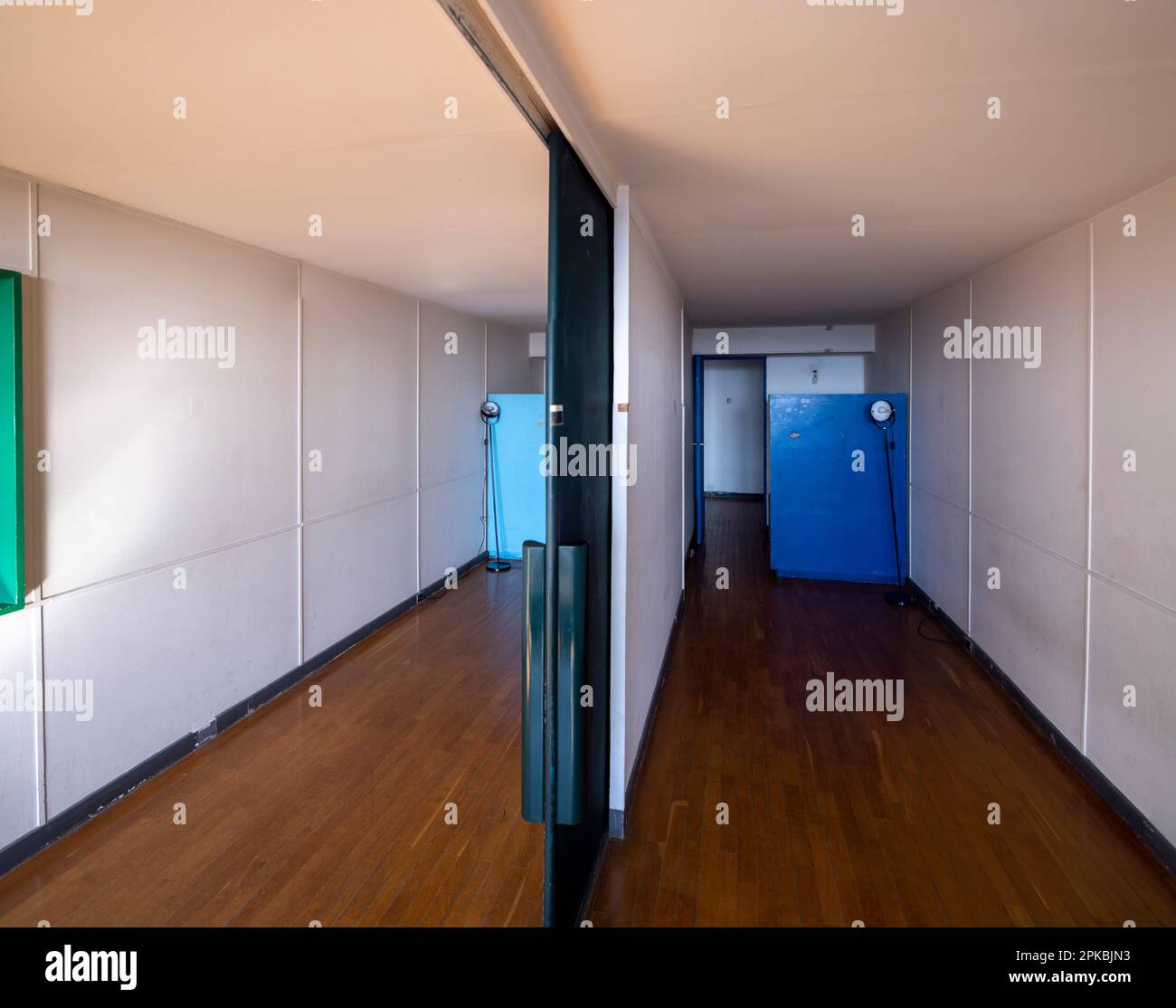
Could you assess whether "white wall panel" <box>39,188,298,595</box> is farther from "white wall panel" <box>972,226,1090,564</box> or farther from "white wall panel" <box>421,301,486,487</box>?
"white wall panel" <box>972,226,1090,564</box>

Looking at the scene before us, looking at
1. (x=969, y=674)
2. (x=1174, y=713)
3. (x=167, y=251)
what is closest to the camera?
(x=1174, y=713)

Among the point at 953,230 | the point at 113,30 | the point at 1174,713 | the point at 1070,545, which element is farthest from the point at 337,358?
the point at 1174,713

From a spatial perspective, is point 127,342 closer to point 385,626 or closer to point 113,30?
point 113,30

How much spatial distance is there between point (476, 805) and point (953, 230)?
11.9ft

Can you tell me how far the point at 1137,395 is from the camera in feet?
8.86

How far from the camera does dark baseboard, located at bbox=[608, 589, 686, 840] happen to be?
2.67m

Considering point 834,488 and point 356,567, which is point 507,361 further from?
point 834,488

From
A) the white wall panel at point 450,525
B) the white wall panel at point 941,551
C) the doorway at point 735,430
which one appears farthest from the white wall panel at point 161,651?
the doorway at point 735,430

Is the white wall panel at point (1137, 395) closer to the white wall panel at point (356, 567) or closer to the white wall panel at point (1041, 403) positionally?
the white wall panel at point (1041, 403)

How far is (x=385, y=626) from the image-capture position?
529 cm

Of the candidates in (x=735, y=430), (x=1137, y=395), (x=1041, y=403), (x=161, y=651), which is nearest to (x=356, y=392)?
(x=161, y=651)

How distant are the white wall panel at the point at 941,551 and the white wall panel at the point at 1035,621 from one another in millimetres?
293

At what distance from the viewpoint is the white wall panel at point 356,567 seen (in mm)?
4336

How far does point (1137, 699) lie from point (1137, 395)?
1243 mm
